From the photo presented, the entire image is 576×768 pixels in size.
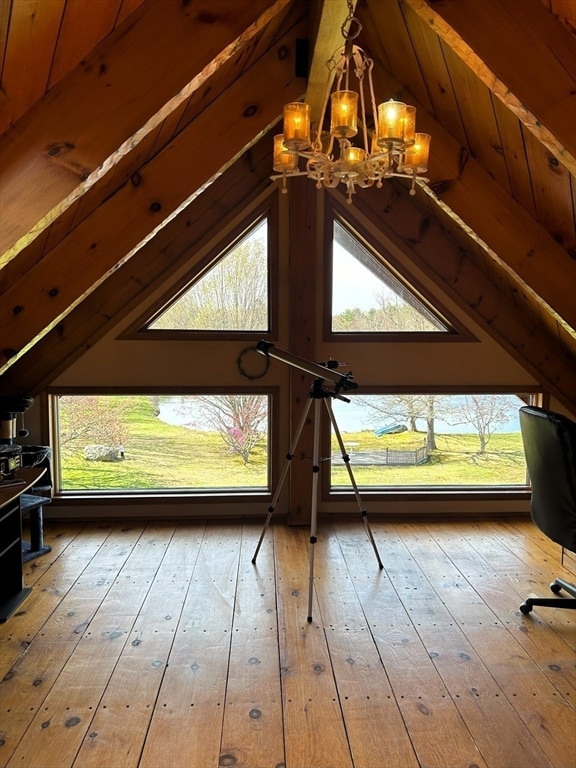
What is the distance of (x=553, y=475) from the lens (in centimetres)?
247

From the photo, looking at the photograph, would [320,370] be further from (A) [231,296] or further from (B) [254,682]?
(B) [254,682]

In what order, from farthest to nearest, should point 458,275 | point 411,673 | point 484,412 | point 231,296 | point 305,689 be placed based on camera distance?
1. point 484,412
2. point 231,296
3. point 458,275
4. point 411,673
5. point 305,689

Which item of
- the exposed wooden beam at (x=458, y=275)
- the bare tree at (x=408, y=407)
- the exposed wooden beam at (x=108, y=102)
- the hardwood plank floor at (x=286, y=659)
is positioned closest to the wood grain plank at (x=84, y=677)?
the hardwood plank floor at (x=286, y=659)

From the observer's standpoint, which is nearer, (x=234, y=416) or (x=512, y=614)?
(x=512, y=614)

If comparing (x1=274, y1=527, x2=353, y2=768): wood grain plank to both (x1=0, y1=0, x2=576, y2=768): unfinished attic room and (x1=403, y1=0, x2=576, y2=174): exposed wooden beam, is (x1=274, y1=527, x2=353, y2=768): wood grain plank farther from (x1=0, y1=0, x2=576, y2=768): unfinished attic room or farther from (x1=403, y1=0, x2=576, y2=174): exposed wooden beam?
(x1=403, y1=0, x2=576, y2=174): exposed wooden beam

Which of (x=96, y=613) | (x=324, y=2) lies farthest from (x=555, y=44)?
(x=96, y=613)

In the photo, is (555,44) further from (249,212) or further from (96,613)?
(96,613)

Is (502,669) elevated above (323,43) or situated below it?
below

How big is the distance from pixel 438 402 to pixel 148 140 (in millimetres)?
2887

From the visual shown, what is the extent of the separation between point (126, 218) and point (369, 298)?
205 centimetres

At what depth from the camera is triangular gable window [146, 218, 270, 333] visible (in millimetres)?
3975

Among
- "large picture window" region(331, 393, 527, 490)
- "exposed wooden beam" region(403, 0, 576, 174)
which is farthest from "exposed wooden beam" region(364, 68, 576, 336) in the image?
"large picture window" region(331, 393, 527, 490)

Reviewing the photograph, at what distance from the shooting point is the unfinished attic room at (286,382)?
1.77 meters

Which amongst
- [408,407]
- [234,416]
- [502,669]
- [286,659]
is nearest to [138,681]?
[286,659]
